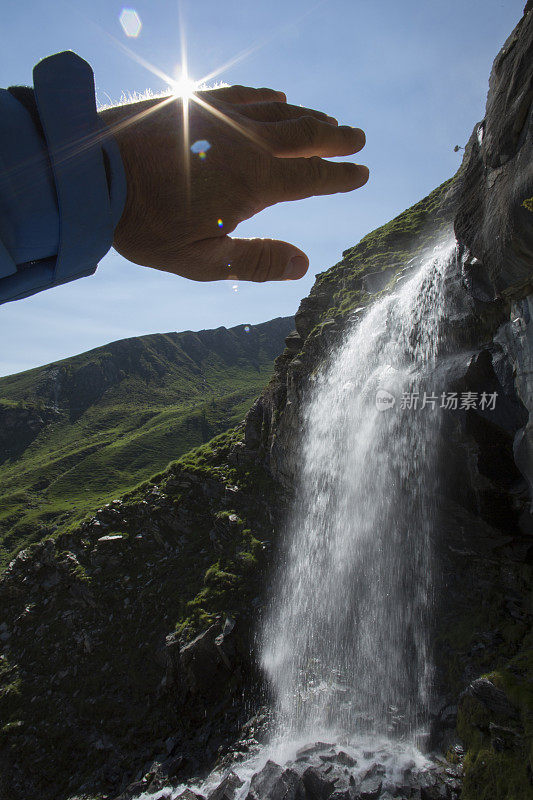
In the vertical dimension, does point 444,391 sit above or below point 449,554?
above

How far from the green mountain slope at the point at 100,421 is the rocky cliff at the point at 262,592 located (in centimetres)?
3899

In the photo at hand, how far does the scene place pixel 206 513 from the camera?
2436 centimetres

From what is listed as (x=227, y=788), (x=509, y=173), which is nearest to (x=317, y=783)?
(x=227, y=788)

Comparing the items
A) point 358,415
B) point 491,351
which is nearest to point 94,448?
point 358,415

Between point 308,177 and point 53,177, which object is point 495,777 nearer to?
point 308,177

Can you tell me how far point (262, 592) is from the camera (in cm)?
1850

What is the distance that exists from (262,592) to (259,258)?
61.0 feet

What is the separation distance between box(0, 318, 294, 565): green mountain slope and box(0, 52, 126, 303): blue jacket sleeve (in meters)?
61.2

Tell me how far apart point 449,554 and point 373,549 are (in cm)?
303

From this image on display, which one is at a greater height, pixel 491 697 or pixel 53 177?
pixel 53 177

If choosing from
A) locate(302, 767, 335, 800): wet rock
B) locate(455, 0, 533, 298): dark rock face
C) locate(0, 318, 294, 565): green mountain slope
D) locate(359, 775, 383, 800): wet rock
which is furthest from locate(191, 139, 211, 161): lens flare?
locate(0, 318, 294, 565): green mountain slope

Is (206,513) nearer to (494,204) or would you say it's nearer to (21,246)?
(494,204)

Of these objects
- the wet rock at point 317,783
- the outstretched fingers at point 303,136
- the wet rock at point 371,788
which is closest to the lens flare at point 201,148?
→ the outstretched fingers at point 303,136

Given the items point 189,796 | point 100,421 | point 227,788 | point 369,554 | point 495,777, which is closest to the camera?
point 495,777
